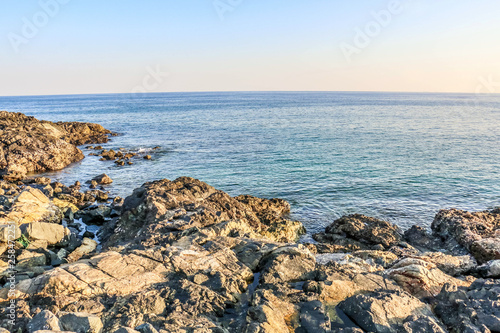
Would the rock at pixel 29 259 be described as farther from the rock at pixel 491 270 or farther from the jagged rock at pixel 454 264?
the rock at pixel 491 270

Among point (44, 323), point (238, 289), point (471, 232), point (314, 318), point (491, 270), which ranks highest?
point (44, 323)

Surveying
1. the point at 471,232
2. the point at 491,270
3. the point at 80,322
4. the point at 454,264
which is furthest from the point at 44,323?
the point at 471,232

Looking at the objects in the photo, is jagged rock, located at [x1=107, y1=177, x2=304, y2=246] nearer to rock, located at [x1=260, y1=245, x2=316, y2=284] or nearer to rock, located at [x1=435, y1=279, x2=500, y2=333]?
→ rock, located at [x1=260, y1=245, x2=316, y2=284]

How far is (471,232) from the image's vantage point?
18453mm

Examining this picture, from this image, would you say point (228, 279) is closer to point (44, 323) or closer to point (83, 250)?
point (44, 323)

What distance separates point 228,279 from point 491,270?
10.1 m

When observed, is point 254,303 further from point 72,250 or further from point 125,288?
point 72,250

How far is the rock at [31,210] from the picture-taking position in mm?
18953

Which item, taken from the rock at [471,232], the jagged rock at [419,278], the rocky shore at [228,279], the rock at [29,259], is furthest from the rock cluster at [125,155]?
the jagged rock at [419,278]

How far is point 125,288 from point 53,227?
9.84 meters

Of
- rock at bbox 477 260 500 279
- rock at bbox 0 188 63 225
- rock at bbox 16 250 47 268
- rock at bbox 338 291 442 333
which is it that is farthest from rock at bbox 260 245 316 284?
rock at bbox 0 188 63 225

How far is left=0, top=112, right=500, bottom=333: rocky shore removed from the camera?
28.7 ft

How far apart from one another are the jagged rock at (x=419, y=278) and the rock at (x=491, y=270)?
167cm

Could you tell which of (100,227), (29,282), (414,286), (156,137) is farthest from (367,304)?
(156,137)
